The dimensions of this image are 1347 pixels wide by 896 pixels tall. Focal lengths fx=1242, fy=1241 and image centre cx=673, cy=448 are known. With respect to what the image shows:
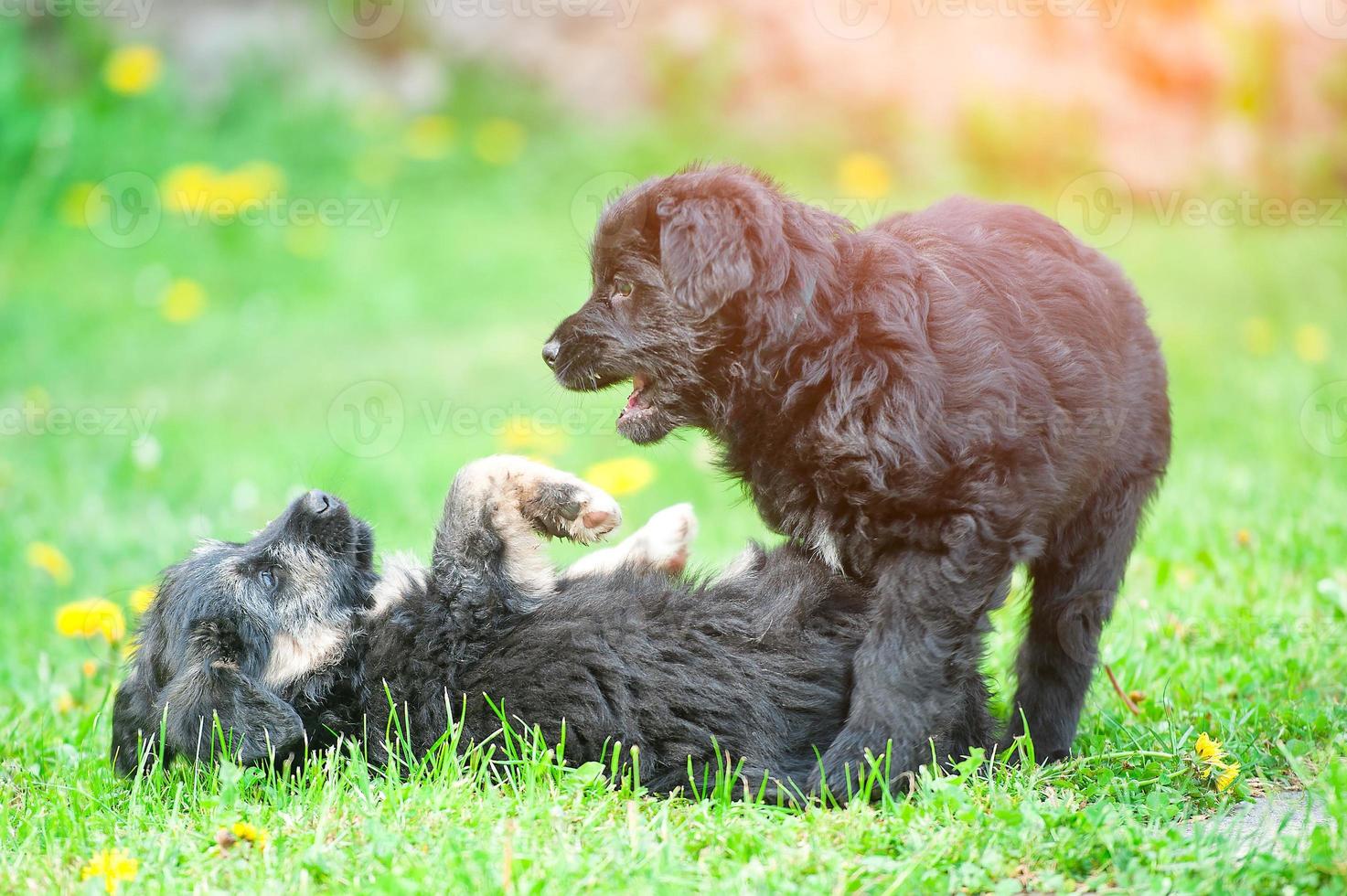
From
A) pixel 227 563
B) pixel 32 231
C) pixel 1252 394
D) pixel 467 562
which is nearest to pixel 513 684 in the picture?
pixel 467 562

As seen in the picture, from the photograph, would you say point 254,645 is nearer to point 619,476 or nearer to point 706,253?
point 706,253

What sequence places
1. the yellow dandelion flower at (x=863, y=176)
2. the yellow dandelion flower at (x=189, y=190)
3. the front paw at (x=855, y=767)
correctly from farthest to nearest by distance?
the yellow dandelion flower at (x=863, y=176), the yellow dandelion flower at (x=189, y=190), the front paw at (x=855, y=767)

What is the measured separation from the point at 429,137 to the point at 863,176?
3777 millimetres

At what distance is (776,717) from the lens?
10.2 ft

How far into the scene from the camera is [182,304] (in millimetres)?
8508

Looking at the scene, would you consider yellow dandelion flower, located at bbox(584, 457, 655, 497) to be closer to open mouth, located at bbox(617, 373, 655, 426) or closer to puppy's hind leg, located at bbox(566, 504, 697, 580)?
puppy's hind leg, located at bbox(566, 504, 697, 580)

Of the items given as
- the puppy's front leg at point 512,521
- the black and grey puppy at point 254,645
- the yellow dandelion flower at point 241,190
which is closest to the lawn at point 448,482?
the black and grey puppy at point 254,645

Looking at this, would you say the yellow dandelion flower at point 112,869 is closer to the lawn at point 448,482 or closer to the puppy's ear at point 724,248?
the lawn at point 448,482

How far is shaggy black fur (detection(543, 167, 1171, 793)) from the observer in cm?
298

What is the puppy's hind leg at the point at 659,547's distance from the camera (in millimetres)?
3836

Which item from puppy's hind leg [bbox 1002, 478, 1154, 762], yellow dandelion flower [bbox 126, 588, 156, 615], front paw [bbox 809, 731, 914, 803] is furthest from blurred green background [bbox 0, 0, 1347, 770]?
front paw [bbox 809, 731, 914, 803]

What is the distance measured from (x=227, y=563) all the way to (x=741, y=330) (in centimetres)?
160

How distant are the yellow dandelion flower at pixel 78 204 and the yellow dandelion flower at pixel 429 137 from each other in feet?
8.21

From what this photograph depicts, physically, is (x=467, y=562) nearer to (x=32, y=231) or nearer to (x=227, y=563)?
(x=227, y=563)
